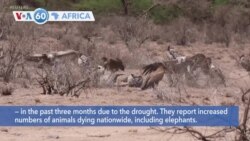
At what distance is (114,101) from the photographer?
11273 millimetres

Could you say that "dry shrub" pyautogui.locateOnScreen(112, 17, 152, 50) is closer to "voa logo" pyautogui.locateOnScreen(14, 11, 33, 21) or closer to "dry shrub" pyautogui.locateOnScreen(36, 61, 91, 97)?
"voa logo" pyautogui.locateOnScreen(14, 11, 33, 21)

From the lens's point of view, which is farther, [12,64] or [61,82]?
[12,64]

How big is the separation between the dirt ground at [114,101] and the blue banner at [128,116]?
260 millimetres

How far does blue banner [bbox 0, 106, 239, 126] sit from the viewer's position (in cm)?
782

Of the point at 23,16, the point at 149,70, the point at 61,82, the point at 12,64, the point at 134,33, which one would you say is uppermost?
the point at 23,16

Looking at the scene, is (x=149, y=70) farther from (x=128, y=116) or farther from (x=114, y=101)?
(x=128, y=116)

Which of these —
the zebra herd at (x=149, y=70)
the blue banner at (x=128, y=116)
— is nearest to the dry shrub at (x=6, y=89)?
the zebra herd at (x=149, y=70)

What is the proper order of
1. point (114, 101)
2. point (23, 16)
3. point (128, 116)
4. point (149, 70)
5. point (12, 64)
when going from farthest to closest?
point (23, 16) → point (12, 64) → point (149, 70) → point (114, 101) → point (128, 116)

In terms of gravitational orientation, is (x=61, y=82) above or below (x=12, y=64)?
below

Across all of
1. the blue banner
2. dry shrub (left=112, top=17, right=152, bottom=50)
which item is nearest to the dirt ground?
the blue banner

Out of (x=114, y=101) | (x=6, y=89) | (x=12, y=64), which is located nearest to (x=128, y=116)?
(x=114, y=101)

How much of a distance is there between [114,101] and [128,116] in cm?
324

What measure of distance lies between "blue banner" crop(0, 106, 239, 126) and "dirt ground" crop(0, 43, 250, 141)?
260mm

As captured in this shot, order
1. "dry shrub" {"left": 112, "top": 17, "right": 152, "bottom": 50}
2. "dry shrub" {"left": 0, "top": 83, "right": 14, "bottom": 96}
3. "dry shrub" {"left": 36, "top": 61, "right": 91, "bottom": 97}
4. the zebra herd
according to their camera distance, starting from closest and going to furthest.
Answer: "dry shrub" {"left": 36, "top": 61, "right": 91, "bottom": 97} → "dry shrub" {"left": 0, "top": 83, "right": 14, "bottom": 96} → the zebra herd → "dry shrub" {"left": 112, "top": 17, "right": 152, "bottom": 50}
